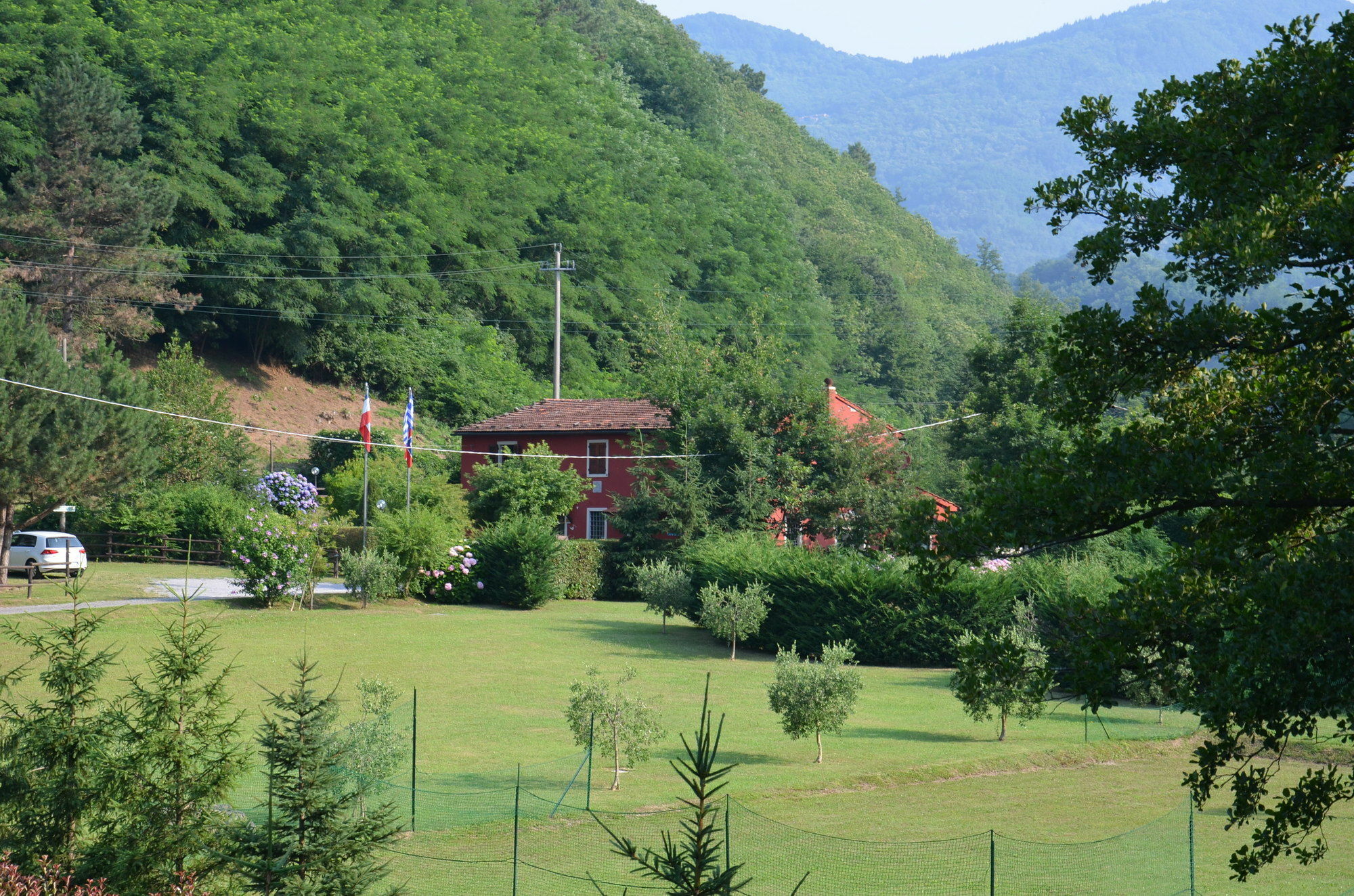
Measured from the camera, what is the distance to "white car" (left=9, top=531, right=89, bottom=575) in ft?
131

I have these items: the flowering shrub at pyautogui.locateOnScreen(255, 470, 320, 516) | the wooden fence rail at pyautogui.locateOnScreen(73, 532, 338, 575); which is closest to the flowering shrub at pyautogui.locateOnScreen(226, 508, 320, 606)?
the flowering shrub at pyautogui.locateOnScreen(255, 470, 320, 516)

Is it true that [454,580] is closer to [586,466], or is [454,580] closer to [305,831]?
[586,466]

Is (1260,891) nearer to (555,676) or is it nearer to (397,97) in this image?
(555,676)

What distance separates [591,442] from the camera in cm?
5400

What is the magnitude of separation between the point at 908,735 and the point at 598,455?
33.1 metres

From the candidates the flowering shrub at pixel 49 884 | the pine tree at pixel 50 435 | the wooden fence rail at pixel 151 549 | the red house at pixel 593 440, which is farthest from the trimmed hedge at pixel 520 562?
the flowering shrub at pixel 49 884

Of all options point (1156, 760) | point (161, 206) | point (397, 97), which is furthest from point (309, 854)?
point (397, 97)

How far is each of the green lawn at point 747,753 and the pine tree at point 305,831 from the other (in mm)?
1140

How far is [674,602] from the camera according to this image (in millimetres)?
35531

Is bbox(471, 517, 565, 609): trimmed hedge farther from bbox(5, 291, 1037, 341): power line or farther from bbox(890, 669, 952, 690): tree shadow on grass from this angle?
bbox(5, 291, 1037, 341): power line

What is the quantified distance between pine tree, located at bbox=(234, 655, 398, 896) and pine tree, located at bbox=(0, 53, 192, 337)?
5552 centimetres

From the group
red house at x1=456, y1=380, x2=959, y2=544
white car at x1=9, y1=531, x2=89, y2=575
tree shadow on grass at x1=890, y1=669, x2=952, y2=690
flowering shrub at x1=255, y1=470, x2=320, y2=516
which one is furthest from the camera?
red house at x1=456, y1=380, x2=959, y2=544

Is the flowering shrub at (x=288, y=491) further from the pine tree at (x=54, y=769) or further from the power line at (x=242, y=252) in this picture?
the pine tree at (x=54, y=769)

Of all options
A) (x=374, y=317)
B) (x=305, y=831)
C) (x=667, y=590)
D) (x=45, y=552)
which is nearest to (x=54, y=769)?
(x=305, y=831)
